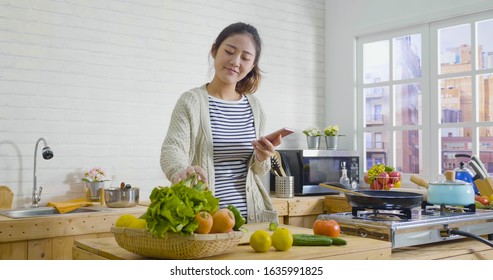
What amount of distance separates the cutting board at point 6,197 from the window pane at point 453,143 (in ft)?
11.4

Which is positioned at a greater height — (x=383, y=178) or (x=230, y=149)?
(x=230, y=149)

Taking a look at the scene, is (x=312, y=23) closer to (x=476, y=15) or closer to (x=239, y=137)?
(x=476, y=15)

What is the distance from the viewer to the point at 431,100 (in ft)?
16.1

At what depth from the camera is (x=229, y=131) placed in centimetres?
254

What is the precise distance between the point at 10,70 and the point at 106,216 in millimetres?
1255

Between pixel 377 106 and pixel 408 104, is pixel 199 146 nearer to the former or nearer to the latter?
pixel 408 104

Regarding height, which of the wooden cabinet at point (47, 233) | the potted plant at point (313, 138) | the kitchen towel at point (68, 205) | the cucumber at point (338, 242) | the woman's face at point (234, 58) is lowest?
the wooden cabinet at point (47, 233)

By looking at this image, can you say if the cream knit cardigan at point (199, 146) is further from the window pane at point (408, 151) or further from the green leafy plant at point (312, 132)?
the window pane at point (408, 151)

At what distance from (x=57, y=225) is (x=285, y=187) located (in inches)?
81.0

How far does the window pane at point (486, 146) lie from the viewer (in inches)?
178

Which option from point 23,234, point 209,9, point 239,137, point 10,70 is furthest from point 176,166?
point 209,9

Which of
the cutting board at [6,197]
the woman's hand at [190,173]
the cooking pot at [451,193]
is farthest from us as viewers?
the cutting board at [6,197]

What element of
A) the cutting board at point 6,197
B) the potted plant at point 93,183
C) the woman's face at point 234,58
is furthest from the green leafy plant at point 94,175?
the woman's face at point 234,58

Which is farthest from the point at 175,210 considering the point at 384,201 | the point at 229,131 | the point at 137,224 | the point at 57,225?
the point at 57,225
